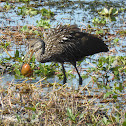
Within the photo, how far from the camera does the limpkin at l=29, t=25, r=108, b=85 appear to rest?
7387 mm

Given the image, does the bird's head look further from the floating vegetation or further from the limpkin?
the floating vegetation

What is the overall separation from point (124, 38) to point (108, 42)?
503mm

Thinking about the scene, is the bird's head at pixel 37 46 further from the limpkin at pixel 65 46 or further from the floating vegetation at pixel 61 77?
the floating vegetation at pixel 61 77

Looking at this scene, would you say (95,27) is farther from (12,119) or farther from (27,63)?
(12,119)

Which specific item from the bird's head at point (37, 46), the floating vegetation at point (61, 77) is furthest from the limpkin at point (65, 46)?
the floating vegetation at point (61, 77)

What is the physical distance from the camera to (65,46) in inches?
291

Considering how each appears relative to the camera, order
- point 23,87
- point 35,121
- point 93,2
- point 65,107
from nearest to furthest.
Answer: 1. point 35,121
2. point 65,107
3. point 23,87
4. point 93,2

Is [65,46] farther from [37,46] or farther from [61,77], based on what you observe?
[61,77]

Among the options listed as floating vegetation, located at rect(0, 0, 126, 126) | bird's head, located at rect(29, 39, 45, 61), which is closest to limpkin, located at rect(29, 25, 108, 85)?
bird's head, located at rect(29, 39, 45, 61)

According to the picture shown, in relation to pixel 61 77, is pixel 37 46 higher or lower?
higher

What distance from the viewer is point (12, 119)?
5254 millimetres

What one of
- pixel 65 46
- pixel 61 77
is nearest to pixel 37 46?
pixel 65 46

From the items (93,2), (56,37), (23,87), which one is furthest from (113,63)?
(93,2)

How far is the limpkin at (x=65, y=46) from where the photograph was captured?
7.39 m
